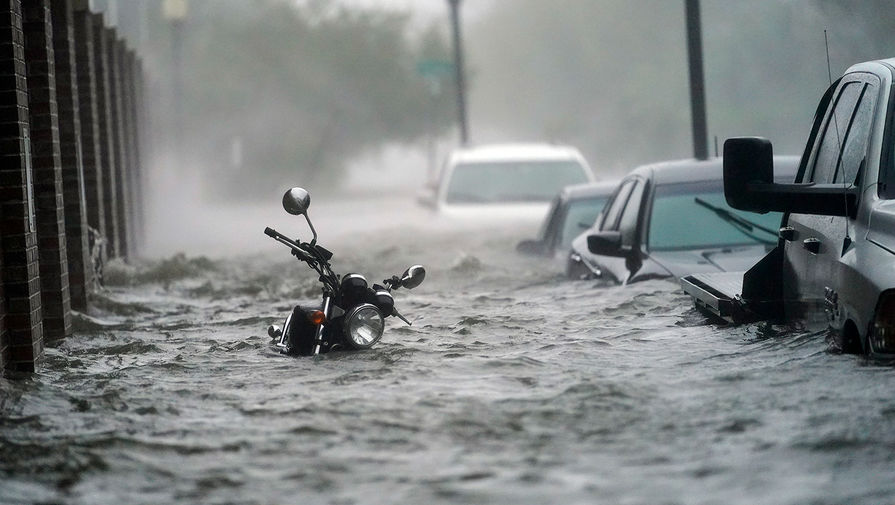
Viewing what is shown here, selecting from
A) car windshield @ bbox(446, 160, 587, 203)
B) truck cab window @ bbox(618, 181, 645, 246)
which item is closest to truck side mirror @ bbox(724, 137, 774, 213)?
truck cab window @ bbox(618, 181, 645, 246)

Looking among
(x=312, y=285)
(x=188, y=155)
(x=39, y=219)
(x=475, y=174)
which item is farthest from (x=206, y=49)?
(x=39, y=219)

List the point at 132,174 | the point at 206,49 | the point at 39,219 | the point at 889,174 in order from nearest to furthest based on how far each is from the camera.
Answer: the point at 889,174
the point at 39,219
the point at 132,174
the point at 206,49

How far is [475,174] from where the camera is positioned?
17719 mm

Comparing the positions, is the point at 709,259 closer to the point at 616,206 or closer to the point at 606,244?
the point at 606,244

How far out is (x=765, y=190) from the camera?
622 cm

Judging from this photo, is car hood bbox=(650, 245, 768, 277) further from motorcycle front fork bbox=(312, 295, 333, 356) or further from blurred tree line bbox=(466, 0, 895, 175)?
motorcycle front fork bbox=(312, 295, 333, 356)

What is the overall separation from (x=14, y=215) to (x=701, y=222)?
4.45 meters

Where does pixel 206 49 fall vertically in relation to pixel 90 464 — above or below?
above

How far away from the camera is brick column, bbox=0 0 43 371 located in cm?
854

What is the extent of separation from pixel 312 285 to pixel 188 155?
103 ft

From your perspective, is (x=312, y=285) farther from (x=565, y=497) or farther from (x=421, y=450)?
(x=565, y=497)

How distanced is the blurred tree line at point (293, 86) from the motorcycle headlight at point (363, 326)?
3815 cm

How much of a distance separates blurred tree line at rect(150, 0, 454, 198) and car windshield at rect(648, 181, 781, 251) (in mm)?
36376

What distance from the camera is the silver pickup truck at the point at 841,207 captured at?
571 cm
